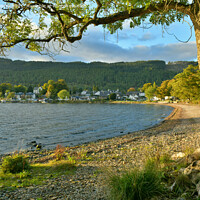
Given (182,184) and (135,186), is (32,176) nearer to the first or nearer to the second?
(135,186)

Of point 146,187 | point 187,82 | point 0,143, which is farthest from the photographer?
point 187,82

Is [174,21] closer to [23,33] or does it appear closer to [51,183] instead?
[23,33]

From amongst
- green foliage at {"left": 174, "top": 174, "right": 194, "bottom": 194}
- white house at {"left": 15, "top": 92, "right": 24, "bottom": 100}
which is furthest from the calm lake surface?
white house at {"left": 15, "top": 92, "right": 24, "bottom": 100}

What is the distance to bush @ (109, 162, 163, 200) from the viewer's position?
11.2 ft

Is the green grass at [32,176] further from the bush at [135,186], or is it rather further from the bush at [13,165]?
the bush at [135,186]

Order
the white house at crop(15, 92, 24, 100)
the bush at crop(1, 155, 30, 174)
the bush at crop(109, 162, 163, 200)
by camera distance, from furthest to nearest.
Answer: the white house at crop(15, 92, 24, 100)
the bush at crop(1, 155, 30, 174)
the bush at crop(109, 162, 163, 200)

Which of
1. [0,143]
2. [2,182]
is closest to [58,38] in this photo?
[2,182]

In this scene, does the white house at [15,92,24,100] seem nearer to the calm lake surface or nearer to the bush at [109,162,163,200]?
the calm lake surface

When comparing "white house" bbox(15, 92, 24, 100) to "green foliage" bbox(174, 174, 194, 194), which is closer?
"green foliage" bbox(174, 174, 194, 194)

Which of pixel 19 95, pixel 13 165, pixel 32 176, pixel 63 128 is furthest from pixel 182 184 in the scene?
pixel 19 95

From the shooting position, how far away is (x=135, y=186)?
11.4ft

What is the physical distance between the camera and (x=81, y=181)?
227 inches

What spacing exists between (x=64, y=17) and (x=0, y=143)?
16239 mm

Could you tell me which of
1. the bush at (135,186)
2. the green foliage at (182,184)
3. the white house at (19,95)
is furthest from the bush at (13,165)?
the white house at (19,95)
